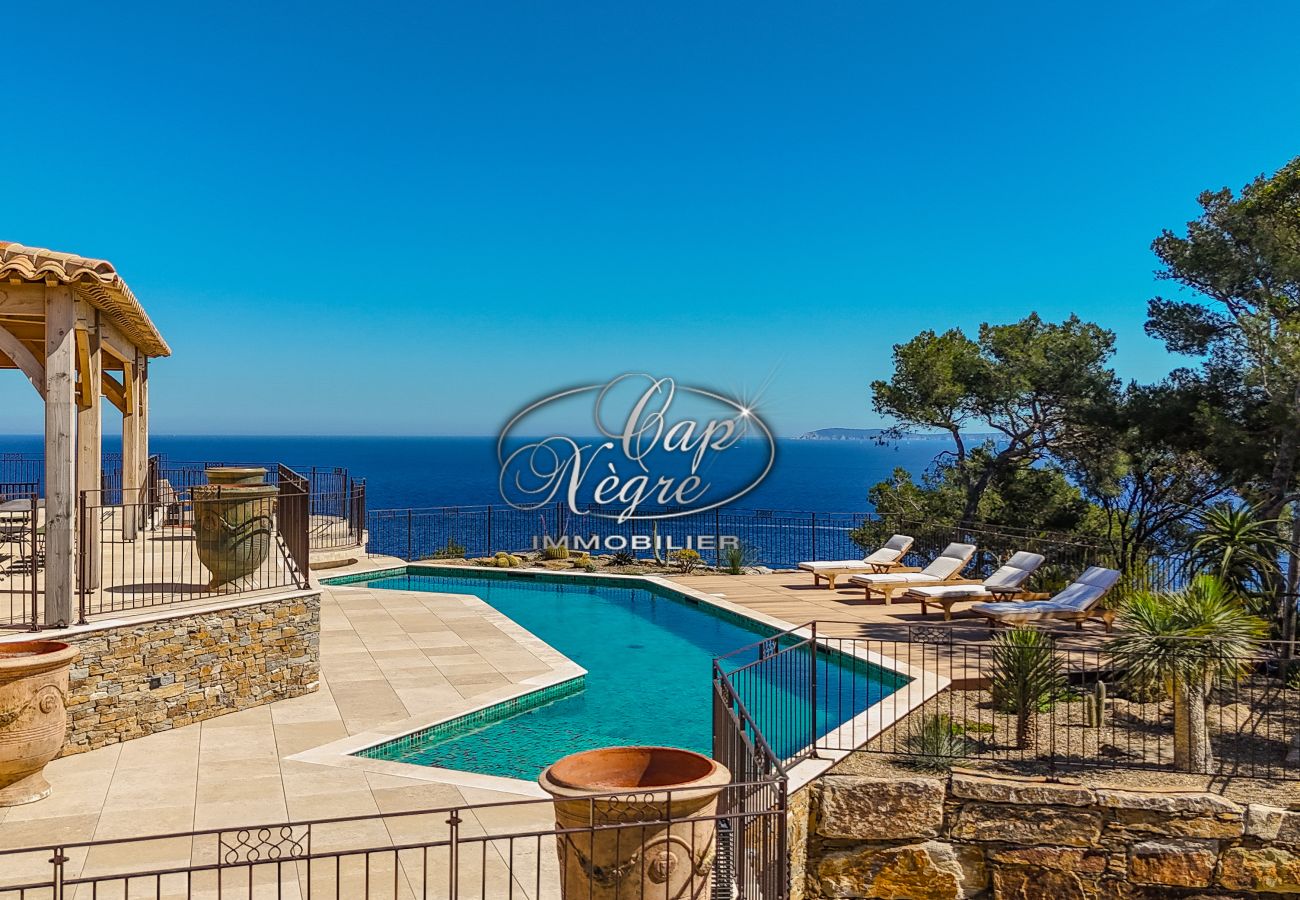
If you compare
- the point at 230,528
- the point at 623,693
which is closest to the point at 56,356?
the point at 230,528

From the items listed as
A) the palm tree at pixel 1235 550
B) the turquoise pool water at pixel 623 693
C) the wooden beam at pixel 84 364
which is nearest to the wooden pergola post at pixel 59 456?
the wooden beam at pixel 84 364

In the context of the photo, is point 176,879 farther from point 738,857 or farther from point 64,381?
point 64,381

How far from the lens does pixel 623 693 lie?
9.80 metres

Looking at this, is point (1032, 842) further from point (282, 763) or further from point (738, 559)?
point (738, 559)

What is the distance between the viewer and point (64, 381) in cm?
727

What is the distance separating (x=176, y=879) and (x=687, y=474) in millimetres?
17187

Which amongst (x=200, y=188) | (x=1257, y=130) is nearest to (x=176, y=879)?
(x=1257, y=130)

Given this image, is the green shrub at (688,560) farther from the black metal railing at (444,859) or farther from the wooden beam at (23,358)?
the black metal railing at (444,859)

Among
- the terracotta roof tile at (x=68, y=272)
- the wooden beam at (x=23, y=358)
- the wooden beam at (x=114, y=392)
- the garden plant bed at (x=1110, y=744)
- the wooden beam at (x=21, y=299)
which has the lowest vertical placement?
the garden plant bed at (x=1110, y=744)

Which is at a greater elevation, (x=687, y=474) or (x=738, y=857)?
(x=687, y=474)

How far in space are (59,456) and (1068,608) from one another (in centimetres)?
1095

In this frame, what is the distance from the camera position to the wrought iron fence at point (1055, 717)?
690 centimetres

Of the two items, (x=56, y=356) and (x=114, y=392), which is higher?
(x=114, y=392)

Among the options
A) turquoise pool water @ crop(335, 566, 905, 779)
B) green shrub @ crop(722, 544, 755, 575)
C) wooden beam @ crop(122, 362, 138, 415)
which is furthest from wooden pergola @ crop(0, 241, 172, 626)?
green shrub @ crop(722, 544, 755, 575)
